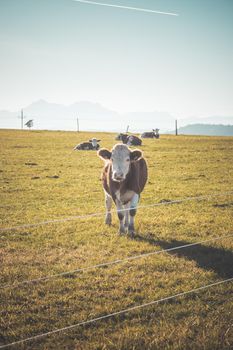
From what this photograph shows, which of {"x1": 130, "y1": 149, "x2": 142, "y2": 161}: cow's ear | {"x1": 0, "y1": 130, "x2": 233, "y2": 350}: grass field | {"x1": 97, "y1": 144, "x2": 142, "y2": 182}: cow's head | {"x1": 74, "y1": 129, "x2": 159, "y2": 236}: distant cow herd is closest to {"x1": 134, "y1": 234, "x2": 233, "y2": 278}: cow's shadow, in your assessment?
{"x1": 0, "y1": 130, "x2": 233, "y2": 350}: grass field

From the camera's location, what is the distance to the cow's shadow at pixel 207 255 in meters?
6.20

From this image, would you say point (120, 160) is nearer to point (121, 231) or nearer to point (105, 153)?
point (105, 153)

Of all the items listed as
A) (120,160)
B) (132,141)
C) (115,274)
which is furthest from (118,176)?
(132,141)

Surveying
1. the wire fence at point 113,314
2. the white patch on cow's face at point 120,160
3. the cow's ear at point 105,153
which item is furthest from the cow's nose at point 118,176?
the wire fence at point 113,314

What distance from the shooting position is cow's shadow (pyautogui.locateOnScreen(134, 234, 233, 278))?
6.20 meters

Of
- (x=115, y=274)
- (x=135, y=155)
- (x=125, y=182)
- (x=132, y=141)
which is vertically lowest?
(x=115, y=274)

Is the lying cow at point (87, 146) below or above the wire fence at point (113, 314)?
above

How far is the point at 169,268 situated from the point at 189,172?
504 inches

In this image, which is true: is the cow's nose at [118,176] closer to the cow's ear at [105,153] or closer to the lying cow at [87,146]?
the cow's ear at [105,153]

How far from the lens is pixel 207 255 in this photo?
6.84 metres

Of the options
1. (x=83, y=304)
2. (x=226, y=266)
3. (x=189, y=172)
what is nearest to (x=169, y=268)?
(x=226, y=266)

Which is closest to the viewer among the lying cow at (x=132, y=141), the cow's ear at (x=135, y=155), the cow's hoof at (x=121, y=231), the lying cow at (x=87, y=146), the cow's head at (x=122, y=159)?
the cow's head at (x=122, y=159)

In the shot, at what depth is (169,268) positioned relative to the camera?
20.5 feet

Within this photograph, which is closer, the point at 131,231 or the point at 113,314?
the point at 113,314
